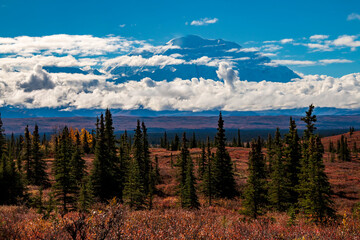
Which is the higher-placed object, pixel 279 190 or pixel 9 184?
pixel 9 184

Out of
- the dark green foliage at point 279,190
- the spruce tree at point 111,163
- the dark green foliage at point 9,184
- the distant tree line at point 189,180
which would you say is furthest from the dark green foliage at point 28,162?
the dark green foliage at point 279,190

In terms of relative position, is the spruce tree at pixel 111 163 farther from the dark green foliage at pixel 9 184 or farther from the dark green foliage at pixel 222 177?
the dark green foliage at pixel 222 177

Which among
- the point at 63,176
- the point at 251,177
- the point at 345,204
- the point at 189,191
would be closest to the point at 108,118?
the point at 63,176

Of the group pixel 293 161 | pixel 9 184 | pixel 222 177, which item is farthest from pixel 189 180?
pixel 9 184

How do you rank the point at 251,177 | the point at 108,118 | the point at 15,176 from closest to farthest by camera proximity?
the point at 251,177 < the point at 15,176 < the point at 108,118

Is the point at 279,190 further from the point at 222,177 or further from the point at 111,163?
the point at 111,163

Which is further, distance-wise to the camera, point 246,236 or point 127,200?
point 127,200

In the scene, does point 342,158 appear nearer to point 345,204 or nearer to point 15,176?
point 345,204

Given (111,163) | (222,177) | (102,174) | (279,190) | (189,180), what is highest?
(111,163)

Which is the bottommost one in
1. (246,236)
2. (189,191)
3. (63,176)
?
(189,191)

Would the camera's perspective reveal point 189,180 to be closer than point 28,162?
Yes

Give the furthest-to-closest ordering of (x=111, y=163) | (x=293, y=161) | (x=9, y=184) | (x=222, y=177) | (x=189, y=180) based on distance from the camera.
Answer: (x=222, y=177) < (x=111, y=163) < (x=189, y=180) < (x=293, y=161) < (x=9, y=184)

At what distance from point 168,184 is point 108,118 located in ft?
70.9

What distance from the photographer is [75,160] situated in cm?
4825
